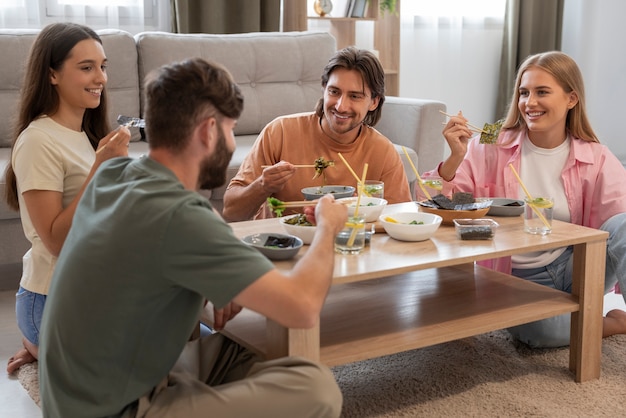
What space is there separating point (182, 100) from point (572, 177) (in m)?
1.61

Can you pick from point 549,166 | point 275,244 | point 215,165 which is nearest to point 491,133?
point 549,166

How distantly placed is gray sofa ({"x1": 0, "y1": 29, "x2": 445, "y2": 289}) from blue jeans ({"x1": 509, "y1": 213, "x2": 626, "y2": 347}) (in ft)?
4.02

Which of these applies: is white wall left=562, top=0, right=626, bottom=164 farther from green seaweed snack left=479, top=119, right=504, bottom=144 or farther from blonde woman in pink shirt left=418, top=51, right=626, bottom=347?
green seaweed snack left=479, top=119, right=504, bottom=144

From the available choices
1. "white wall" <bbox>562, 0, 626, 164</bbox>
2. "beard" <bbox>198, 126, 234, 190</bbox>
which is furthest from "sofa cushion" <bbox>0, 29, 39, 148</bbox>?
"white wall" <bbox>562, 0, 626, 164</bbox>

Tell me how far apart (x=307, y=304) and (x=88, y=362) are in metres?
0.42

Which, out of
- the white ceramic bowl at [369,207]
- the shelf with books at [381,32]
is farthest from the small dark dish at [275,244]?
the shelf with books at [381,32]

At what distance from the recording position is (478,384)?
240 cm

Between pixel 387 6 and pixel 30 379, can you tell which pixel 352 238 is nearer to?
pixel 30 379

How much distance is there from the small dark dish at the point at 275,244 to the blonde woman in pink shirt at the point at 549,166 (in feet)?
2.89

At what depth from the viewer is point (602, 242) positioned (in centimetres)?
233

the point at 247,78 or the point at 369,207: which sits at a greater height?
the point at 247,78

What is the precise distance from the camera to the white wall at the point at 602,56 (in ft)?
20.1

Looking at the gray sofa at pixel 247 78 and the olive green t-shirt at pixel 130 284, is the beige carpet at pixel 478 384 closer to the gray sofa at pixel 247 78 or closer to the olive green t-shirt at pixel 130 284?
the olive green t-shirt at pixel 130 284

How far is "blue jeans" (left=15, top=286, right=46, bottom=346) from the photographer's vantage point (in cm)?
234
